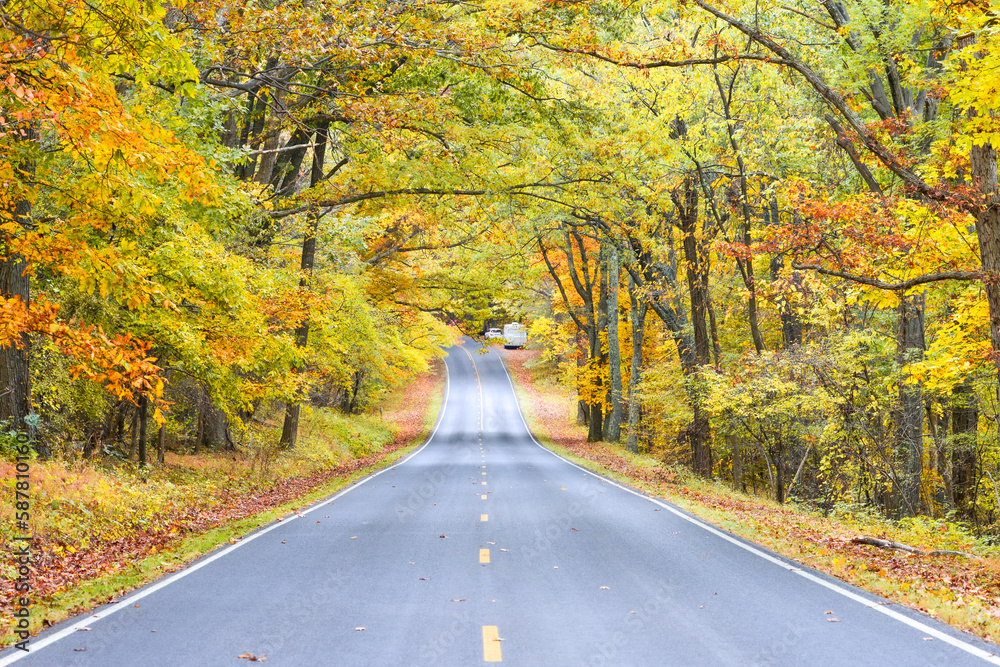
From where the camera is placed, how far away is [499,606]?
7086mm

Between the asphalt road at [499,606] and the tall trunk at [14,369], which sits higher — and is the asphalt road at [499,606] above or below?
below

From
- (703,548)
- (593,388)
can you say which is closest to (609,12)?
(703,548)

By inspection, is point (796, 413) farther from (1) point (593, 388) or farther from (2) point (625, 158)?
(1) point (593, 388)

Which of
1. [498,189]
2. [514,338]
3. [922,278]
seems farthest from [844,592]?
[514,338]

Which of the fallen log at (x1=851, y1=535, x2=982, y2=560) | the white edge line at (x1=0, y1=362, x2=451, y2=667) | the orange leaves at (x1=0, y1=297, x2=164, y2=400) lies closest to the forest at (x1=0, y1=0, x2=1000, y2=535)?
the orange leaves at (x1=0, y1=297, x2=164, y2=400)

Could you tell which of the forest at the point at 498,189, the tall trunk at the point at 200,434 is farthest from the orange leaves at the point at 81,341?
the tall trunk at the point at 200,434

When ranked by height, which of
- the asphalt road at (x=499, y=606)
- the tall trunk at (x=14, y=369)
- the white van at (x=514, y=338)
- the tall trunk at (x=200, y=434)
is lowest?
the asphalt road at (x=499, y=606)

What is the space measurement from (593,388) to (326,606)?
28.0 meters

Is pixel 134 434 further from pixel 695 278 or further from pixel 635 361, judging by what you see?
pixel 635 361

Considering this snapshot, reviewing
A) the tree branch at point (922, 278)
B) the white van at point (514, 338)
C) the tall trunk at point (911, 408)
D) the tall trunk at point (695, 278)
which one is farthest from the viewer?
the white van at point (514, 338)

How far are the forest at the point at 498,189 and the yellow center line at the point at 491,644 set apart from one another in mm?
3715

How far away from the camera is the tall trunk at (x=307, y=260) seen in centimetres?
1884

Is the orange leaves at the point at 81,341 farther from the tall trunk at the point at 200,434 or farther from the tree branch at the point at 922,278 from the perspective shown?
the tall trunk at the point at 200,434

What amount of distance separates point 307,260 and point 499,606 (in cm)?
1672
